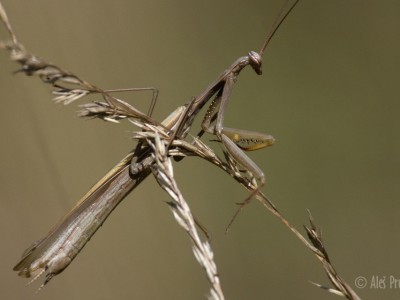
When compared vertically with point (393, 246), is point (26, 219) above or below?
above

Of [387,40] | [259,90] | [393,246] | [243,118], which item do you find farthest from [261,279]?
[387,40]

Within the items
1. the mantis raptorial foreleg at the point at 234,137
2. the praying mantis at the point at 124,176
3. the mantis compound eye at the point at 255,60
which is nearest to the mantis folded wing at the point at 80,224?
the praying mantis at the point at 124,176

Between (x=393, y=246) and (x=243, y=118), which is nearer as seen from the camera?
(x=393, y=246)

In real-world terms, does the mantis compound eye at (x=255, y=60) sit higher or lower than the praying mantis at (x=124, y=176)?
higher

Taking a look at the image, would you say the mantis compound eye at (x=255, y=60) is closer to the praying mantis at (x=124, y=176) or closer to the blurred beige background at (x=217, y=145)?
the praying mantis at (x=124, y=176)

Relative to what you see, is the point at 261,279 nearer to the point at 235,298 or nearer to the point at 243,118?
the point at 235,298

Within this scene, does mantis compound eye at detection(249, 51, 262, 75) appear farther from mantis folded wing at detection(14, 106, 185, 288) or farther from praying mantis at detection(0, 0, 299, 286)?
mantis folded wing at detection(14, 106, 185, 288)
